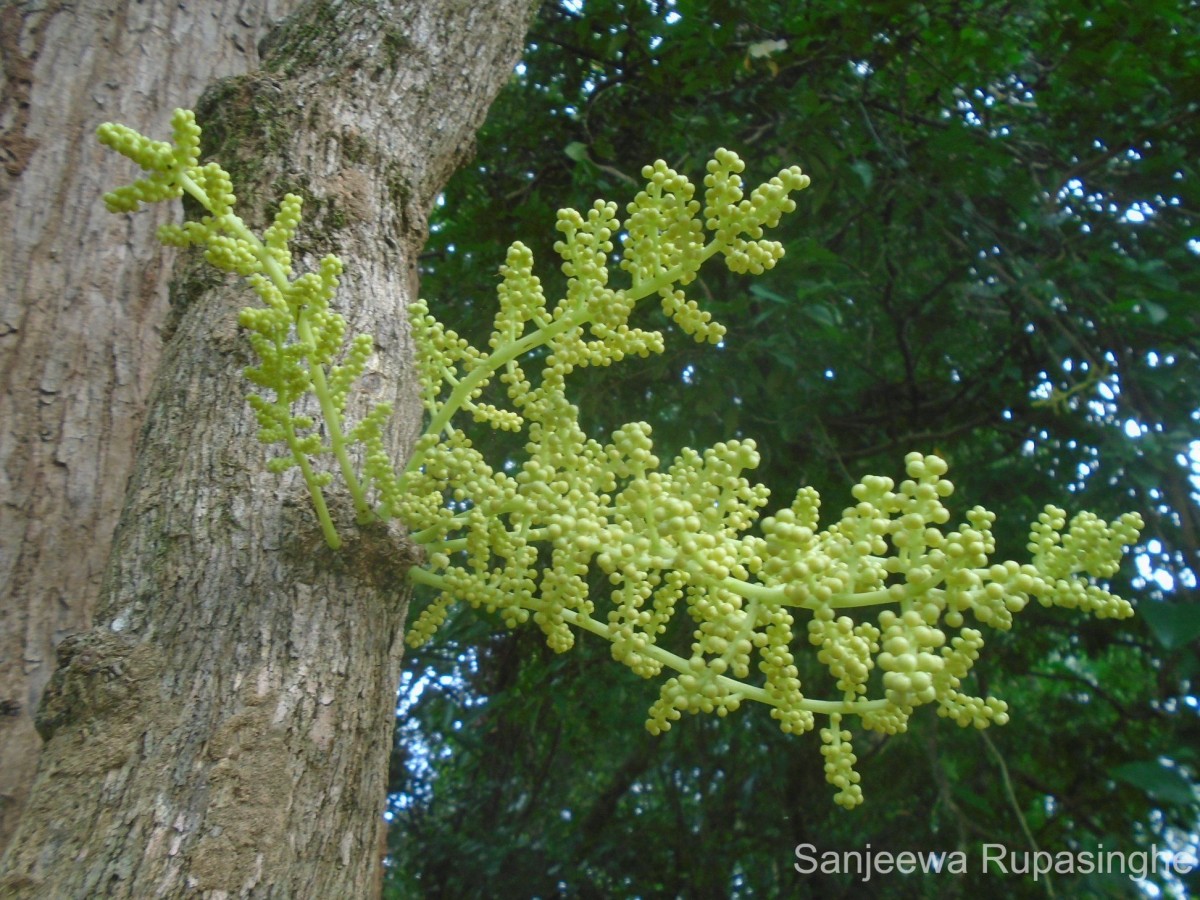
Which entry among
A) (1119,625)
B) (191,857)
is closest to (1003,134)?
(1119,625)

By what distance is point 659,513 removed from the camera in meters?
1.04

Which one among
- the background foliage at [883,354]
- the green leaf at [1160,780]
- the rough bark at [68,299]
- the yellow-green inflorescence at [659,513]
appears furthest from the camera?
the background foliage at [883,354]

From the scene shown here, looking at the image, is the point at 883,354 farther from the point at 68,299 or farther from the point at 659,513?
the point at 659,513

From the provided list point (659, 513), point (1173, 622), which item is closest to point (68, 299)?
point (659, 513)

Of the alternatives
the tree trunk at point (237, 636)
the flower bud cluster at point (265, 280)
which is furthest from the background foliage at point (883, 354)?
the flower bud cluster at point (265, 280)

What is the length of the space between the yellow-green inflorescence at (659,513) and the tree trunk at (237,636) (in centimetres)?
11

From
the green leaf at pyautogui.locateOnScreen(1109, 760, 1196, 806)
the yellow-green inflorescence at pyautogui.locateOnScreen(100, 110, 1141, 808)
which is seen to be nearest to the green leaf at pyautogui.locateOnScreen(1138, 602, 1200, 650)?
the green leaf at pyautogui.locateOnScreen(1109, 760, 1196, 806)

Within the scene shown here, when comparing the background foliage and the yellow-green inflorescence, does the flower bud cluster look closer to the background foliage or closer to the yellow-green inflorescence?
the yellow-green inflorescence

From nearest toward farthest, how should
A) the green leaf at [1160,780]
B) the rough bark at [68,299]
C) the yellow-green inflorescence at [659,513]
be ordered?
the yellow-green inflorescence at [659,513] → the rough bark at [68,299] → the green leaf at [1160,780]

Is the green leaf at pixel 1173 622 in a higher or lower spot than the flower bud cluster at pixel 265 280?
higher

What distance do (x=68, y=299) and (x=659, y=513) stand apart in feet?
5.96

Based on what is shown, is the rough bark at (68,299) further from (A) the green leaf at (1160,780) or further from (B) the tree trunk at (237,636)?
(A) the green leaf at (1160,780)

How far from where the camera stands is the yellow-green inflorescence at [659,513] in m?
0.99

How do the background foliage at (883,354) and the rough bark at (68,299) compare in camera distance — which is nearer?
the rough bark at (68,299)
